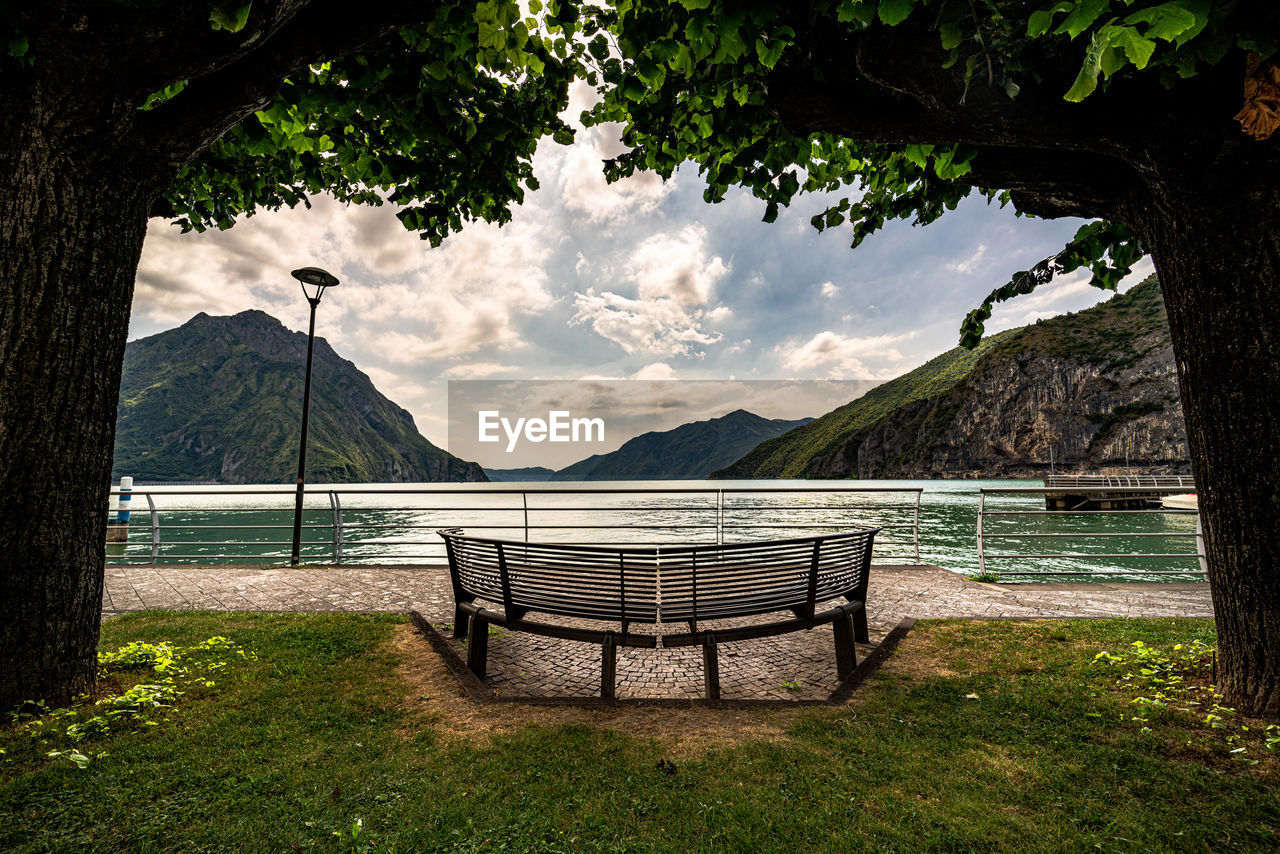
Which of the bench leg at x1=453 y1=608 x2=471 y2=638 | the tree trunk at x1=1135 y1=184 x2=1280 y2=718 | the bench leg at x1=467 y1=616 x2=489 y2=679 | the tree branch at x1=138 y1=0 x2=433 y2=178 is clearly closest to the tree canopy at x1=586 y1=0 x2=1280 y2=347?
the tree trunk at x1=1135 y1=184 x2=1280 y2=718

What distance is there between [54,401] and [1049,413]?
11597cm

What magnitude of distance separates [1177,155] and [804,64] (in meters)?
2.13

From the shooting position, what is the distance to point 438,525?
32.8 metres

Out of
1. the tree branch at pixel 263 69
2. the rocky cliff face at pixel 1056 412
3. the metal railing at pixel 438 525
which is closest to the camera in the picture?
the tree branch at pixel 263 69

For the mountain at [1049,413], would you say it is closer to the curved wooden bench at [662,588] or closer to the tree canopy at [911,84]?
the tree canopy at [911,84]

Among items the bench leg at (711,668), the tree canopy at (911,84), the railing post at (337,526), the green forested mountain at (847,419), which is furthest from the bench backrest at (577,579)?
the green forested mountain at (847,419)

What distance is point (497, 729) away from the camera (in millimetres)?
2955

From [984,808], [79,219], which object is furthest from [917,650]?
[79,219]

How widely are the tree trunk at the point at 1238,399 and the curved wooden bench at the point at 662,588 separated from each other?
204 cm

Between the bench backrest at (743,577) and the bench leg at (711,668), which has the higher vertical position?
the bench backrest at (743,577)

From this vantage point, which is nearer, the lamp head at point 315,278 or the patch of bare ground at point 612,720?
the patch of bare ground at point 612,720

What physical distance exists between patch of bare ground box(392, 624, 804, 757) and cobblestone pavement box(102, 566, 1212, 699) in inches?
15.5

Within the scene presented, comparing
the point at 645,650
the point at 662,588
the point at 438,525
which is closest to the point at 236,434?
the point at 438,525

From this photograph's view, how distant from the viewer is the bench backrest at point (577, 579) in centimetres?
338
